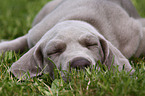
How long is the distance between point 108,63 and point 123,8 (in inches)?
58.8

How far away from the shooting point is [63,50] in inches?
103

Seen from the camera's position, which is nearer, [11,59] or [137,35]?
[11,59]

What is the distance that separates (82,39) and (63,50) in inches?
8.8

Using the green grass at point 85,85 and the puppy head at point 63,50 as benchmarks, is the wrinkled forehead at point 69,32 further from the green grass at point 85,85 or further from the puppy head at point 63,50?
the green grass at point 85,85

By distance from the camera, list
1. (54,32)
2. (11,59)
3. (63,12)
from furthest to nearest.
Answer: (63,12), (11,59), (54,32)

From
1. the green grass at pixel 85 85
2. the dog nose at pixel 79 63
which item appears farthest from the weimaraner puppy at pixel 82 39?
the green grass at pixel 85 85

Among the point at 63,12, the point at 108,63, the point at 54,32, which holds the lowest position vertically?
the point at 108,63

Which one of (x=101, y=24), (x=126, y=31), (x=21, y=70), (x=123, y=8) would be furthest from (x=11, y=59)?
(x=123, y=8)

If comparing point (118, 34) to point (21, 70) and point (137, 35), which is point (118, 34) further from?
point (21, 70)

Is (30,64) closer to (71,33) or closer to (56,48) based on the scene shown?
(56,48)

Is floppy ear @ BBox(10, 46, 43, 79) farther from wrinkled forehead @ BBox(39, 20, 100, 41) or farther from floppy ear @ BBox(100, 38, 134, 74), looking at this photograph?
floppy ear @ BBox(100, 38, 134, 74)

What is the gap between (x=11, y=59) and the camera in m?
3.26

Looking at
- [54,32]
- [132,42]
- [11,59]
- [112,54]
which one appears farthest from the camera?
[132,42]

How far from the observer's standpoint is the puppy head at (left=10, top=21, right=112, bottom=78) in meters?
2.52
